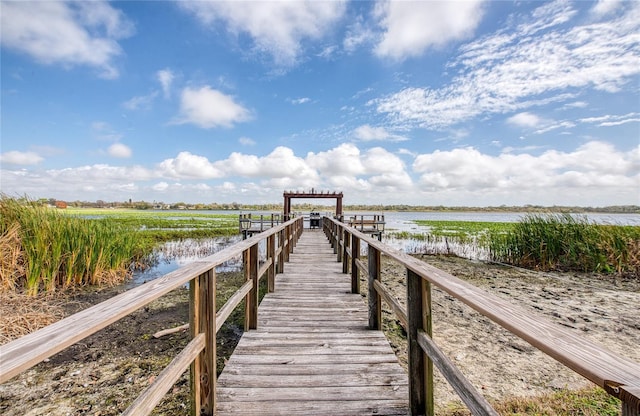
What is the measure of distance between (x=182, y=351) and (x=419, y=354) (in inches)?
58.7

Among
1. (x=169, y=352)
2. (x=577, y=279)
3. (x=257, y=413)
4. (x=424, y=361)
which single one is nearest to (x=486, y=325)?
(x=424, y=361)

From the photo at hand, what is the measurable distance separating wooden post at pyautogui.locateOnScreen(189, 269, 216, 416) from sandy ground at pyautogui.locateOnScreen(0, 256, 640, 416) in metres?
1.39

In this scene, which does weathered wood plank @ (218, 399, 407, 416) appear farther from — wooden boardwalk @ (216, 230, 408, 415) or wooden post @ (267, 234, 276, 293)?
wooden post @ (267, 234, 276, 293)

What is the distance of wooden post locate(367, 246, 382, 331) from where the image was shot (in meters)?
3.59

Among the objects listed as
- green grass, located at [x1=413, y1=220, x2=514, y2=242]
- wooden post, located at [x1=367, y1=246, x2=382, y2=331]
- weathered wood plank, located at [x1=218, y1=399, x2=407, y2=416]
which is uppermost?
wooden post, located at [x1=367, y1=246, x2=382, y2=331]

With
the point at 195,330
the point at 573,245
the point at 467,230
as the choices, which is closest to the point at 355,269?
the point at 195,330

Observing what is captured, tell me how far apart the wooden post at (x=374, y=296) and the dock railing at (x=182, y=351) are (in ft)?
4.47

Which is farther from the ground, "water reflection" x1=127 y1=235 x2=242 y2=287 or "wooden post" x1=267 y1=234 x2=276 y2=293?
"wooden post" x1=267 y1=234 x2=276 y2=293

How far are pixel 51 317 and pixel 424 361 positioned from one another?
6.19 m

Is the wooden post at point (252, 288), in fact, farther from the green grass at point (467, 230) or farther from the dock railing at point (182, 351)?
the green grass at point (467, 230)

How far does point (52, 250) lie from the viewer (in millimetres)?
6918

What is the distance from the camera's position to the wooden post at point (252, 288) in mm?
3436

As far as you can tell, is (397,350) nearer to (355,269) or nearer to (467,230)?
(355,269)

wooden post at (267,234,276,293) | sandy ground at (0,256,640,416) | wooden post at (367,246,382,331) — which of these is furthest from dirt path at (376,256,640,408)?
wooden post at (267,234,276,293)
